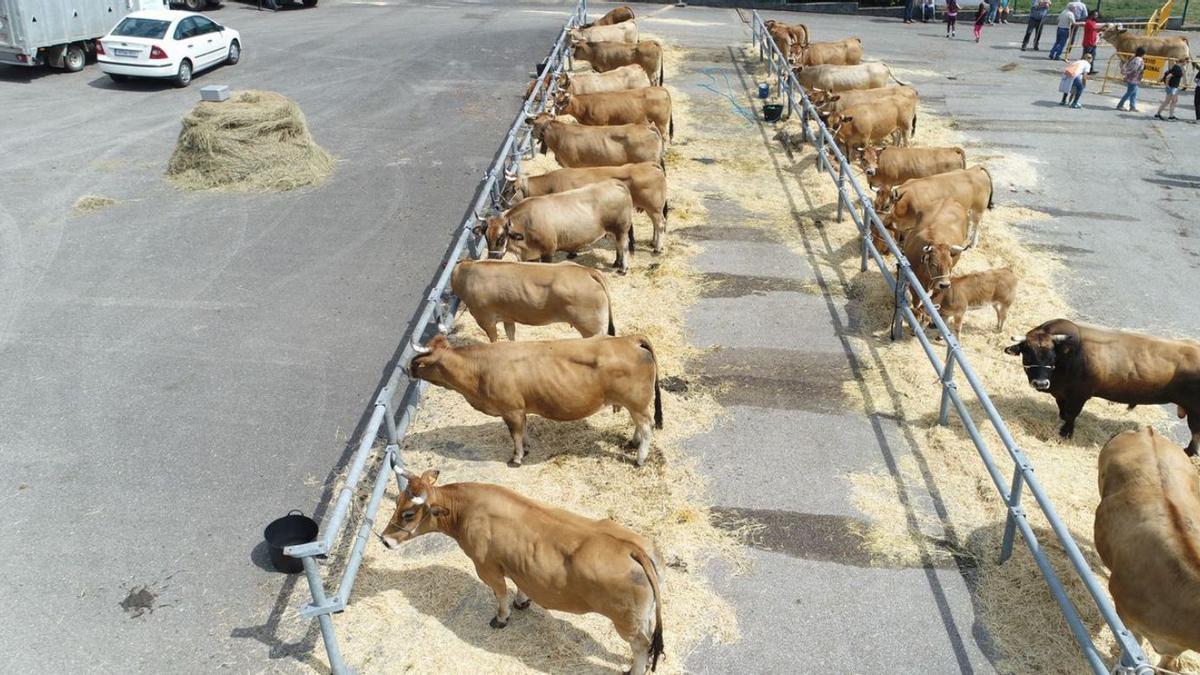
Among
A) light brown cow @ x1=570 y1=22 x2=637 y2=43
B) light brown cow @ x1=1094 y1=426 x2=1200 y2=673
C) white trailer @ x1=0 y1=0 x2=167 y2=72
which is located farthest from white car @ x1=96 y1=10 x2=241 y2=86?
light brown cow @ x1=1094 y1=426 x2=1200 y2=673

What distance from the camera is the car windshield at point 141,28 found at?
76.2 feet

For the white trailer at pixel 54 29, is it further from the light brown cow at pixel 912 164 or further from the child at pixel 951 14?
the child at pixel 951 14

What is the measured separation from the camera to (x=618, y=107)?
61.9ft

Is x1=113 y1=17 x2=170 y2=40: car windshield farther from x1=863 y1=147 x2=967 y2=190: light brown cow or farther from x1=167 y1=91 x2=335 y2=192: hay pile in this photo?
x1=863 y1=147 x2=967 y2=190: light brown cow

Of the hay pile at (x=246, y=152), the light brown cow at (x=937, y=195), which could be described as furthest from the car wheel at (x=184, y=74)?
the light brown cow at (x=937, y=195)

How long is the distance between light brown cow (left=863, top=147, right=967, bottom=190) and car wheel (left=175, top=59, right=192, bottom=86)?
17303 mm

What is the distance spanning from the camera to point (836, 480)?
9047 mm

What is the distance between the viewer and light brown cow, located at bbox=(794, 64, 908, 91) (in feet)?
74.9

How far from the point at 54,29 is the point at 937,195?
22.4m

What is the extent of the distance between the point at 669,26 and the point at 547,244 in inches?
957

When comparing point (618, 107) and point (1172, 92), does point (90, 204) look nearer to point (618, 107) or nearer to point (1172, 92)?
point (618, 107)

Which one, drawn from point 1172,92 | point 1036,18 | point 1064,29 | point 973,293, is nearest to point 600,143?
point 973,293

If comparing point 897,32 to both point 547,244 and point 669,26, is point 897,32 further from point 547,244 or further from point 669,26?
point 547,244

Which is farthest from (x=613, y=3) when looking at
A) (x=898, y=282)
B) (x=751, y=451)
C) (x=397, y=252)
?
(x=751, y=451)
